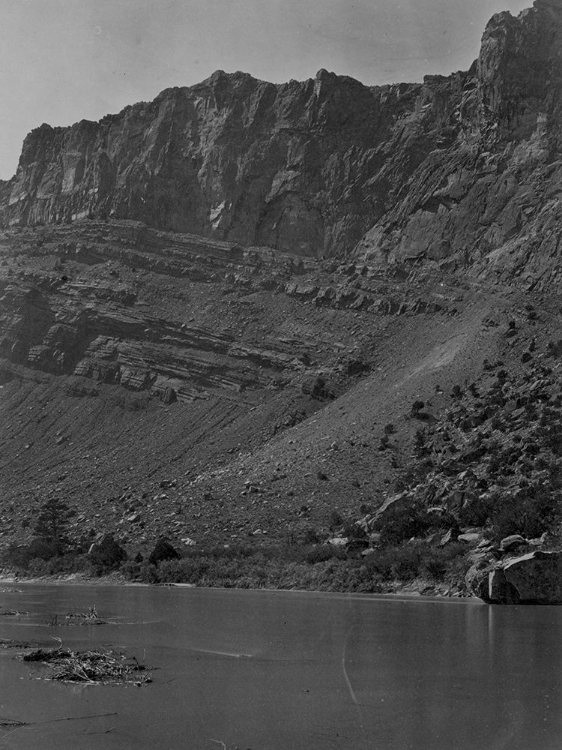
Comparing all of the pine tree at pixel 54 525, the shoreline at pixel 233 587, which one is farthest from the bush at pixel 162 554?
the pine tree at pixel 54 525

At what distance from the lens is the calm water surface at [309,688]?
39.0 ft

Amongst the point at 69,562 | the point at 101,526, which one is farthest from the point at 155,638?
the point at 101,526

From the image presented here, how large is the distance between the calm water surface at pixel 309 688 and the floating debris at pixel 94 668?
378 millimetres

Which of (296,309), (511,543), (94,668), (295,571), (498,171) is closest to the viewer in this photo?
(94,668)

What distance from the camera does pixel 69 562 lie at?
6494 centimetres

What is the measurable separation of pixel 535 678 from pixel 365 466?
169 feet

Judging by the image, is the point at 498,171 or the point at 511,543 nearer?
the point at 511,543

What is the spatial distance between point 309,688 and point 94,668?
3914 mm

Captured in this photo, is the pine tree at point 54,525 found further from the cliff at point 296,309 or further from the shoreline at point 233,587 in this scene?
the shoreline at point 233,587

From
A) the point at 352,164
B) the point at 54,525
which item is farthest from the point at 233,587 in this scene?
the point at 352,164

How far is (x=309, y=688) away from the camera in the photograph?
1542 cm

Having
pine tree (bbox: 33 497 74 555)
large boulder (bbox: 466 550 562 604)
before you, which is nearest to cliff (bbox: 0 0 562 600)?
pine tree (bbox: 33 497 74 555)

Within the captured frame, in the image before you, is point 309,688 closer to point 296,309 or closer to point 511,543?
point 511,543

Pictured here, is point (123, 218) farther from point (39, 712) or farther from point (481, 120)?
point (39, 712)
